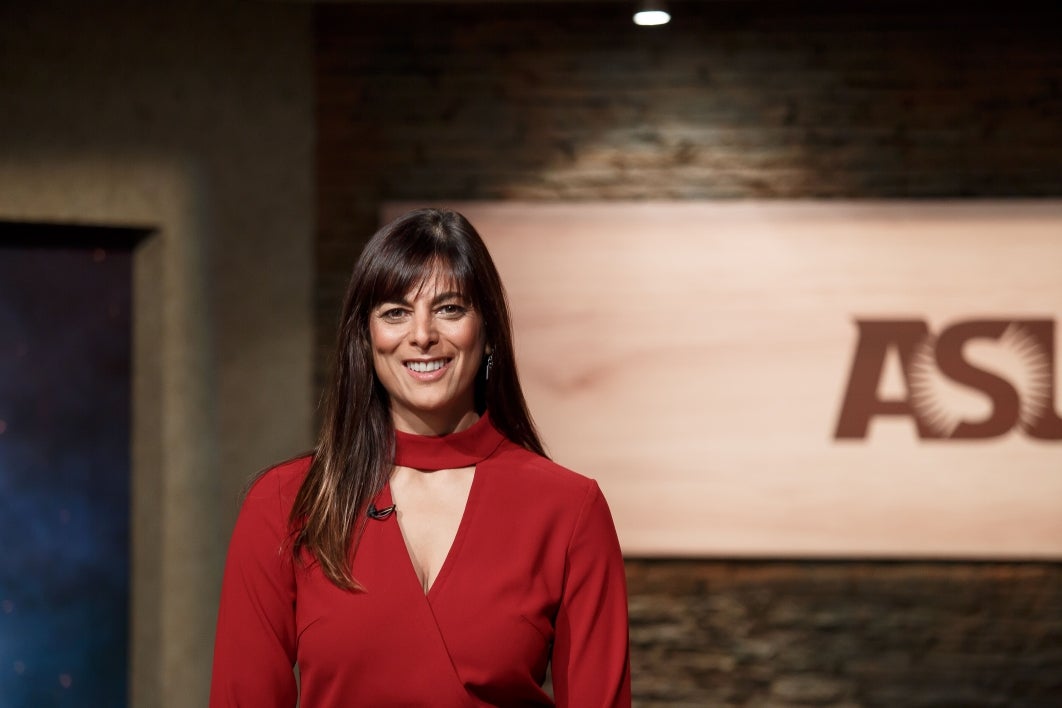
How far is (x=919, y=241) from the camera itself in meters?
3.65

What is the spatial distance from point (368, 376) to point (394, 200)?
2.20 m

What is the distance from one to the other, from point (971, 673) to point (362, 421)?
9.12ft

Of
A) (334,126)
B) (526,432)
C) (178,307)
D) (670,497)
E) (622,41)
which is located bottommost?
(670,497)

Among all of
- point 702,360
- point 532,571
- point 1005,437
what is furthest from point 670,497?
point 532,571

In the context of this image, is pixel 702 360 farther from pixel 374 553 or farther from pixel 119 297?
pixel 374 553

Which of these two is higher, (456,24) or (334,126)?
(456,24)

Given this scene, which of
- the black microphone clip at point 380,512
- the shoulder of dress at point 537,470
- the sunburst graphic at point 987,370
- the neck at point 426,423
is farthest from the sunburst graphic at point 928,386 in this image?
the black microphone clip at point 380,512

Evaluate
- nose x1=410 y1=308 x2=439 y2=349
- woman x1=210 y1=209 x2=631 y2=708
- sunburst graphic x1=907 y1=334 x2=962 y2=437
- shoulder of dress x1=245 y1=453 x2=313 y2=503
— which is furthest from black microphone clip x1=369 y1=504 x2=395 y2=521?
sunburst graphic x1=907 y1=334 x2=962 y2=437

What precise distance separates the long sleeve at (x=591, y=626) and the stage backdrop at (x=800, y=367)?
6.82 ft

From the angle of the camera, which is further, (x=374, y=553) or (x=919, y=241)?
(x=919, y=241)

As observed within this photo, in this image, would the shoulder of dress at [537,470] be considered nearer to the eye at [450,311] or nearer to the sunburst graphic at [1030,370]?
the eye at [450,311]

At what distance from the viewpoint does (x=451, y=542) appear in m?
1.59

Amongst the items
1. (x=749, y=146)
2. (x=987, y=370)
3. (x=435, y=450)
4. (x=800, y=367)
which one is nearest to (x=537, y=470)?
(x=435, y=450)

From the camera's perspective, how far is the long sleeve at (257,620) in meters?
1.51
